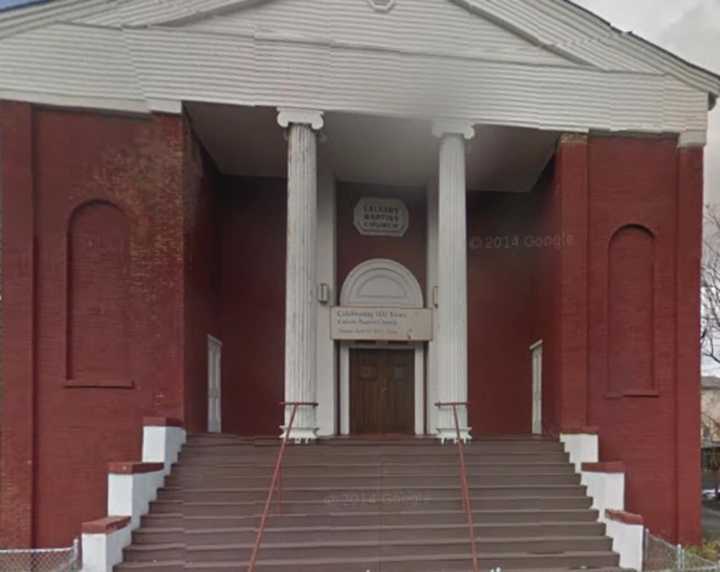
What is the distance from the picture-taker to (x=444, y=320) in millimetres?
10961

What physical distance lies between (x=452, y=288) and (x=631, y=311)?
3.36m

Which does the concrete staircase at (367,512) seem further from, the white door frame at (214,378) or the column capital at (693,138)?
the column capital at (693,138)

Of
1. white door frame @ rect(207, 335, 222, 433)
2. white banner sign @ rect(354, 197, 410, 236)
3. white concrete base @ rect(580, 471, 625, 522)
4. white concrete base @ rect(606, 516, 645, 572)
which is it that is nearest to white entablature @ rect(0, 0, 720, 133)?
white banner sign @ rect(354, 197, 410, 236)

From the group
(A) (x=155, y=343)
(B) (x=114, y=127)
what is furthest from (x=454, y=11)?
(A) (x=155, y=343)

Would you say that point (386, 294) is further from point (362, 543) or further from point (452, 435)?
point (362, 543)

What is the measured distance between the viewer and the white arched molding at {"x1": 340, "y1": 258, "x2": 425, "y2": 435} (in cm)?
1385

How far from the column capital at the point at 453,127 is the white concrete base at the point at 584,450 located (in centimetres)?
538

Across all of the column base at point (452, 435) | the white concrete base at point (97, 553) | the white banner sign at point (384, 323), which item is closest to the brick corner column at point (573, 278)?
the column base at point (452, 435)

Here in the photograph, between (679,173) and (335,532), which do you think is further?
Answer: (679,173)

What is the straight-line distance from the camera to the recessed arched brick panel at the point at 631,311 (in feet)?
37.2

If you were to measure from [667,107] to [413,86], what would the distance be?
4584 millimetres

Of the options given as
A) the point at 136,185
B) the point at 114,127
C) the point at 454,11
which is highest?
the point at 454,11

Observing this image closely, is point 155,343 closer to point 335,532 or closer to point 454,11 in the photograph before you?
point 335,532

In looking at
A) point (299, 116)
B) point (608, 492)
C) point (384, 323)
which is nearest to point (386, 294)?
point (384, 323)
